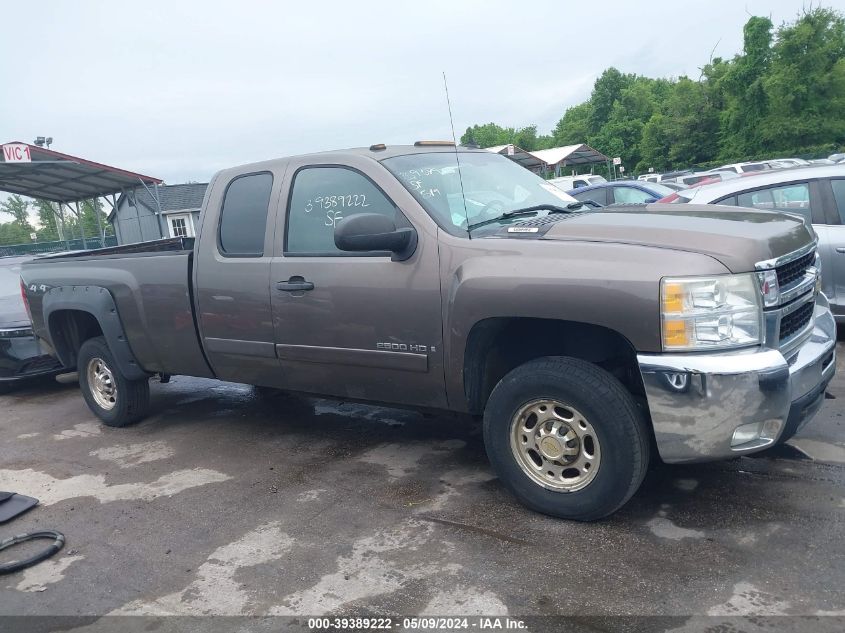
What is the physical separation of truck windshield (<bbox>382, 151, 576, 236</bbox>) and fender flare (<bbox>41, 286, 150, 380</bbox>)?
8.72 ft

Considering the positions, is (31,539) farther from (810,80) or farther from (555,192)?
(810,80)

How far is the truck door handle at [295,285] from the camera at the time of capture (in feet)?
13.9

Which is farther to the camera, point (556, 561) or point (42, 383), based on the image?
point (42, 383)

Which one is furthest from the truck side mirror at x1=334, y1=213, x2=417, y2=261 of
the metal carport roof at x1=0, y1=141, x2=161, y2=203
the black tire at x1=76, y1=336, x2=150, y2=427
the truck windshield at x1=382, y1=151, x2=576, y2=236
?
the metal carport roof at x1=0, y1=141, x2=161, y2=203

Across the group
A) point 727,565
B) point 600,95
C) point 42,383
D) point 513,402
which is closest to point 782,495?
point 727,565

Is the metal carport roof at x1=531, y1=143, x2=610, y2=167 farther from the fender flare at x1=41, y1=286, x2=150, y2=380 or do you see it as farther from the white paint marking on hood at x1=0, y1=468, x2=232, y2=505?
the white paint marking on hood at x1=0, y1=468, x2=232, y2=505

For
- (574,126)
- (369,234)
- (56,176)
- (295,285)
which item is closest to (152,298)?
(295,285)

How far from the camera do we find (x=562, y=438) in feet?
11.3

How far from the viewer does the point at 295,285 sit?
4.30 metres

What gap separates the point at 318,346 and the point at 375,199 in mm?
933

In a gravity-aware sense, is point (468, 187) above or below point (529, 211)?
above

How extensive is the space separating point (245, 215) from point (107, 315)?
1594 millimetres

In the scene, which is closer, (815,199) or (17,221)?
(815,199)

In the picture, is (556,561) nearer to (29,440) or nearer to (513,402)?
(513,402)
